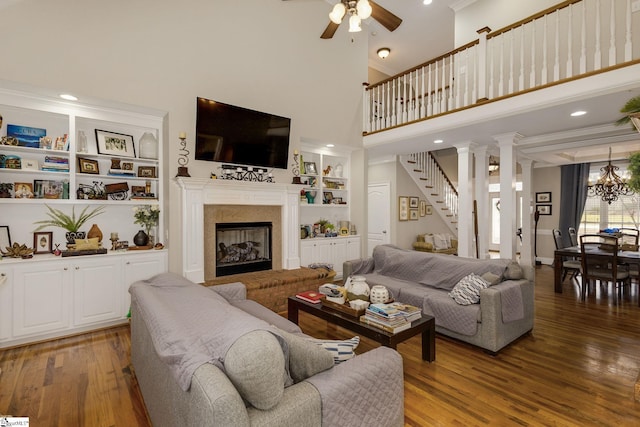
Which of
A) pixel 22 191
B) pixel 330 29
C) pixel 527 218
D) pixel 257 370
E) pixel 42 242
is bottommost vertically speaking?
pixel 257 370

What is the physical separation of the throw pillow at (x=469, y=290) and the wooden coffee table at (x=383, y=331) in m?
0.53

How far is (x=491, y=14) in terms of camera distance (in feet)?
18.2

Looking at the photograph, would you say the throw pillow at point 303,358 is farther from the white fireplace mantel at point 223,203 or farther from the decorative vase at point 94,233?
the decorative vase at point 94,233

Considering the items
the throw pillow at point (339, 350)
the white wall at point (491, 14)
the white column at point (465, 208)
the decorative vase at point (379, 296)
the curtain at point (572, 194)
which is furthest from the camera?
the curtain at point (572, 194)

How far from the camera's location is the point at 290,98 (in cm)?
507

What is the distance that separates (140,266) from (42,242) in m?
1.05

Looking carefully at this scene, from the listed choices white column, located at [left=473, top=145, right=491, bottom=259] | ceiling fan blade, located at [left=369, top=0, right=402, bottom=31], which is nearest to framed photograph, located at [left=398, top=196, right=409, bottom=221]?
white column, located at [left=473, top=145, right=491, bottom=259]

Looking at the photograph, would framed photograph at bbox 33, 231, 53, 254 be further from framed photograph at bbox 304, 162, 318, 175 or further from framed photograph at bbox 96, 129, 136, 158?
framed photograph at bbox 304, 162, 318, 175

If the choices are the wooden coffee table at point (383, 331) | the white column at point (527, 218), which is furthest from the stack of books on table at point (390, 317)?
the white column at point (527, 218)

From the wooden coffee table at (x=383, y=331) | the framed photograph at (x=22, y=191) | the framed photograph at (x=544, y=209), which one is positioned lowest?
the wooden coffee table at (x=383, y=331)

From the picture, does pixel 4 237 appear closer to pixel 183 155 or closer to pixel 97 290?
pixel 97 290

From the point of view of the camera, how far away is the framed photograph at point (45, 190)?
3477mm

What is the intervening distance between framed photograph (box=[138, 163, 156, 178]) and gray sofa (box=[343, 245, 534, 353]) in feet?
9.57

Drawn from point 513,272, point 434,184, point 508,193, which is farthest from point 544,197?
point 513,272
